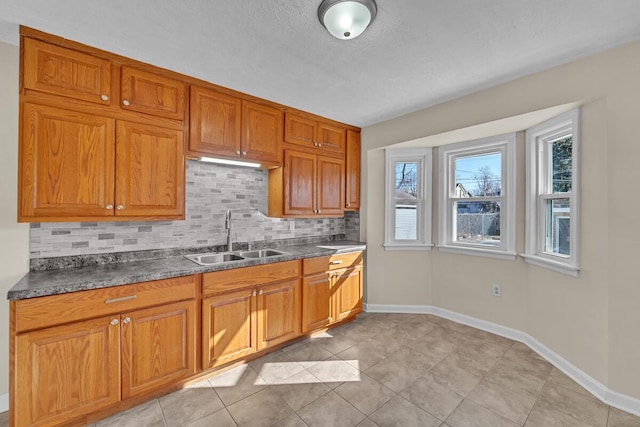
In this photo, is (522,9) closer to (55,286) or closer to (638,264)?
(638,264)

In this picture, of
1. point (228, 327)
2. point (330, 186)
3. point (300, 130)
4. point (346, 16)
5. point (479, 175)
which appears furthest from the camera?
point (330, 186)

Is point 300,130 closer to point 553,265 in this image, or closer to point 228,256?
point 228,256

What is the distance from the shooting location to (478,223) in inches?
129

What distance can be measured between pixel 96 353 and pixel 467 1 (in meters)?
2.92

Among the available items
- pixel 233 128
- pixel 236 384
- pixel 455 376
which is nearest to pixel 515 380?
pixel 455 376

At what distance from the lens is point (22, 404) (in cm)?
155

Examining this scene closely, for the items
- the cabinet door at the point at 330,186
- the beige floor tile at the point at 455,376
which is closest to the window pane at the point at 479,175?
the cabinet door at the point at 330,186

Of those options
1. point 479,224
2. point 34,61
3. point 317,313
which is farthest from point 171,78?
point 479,224

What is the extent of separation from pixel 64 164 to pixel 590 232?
12.2 feet

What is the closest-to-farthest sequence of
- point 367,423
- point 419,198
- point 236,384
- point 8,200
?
point 367,423, point 8,200, point 236,384, point 419,198

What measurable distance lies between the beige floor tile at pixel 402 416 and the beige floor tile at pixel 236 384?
0.87m

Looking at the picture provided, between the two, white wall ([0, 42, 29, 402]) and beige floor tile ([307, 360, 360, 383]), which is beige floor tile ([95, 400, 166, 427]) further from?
beige floor tile ([307, 360, 360, 383])

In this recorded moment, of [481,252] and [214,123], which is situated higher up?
[214,123]

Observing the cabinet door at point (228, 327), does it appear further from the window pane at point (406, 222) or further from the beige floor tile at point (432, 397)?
the window pane at point (406, 222)
